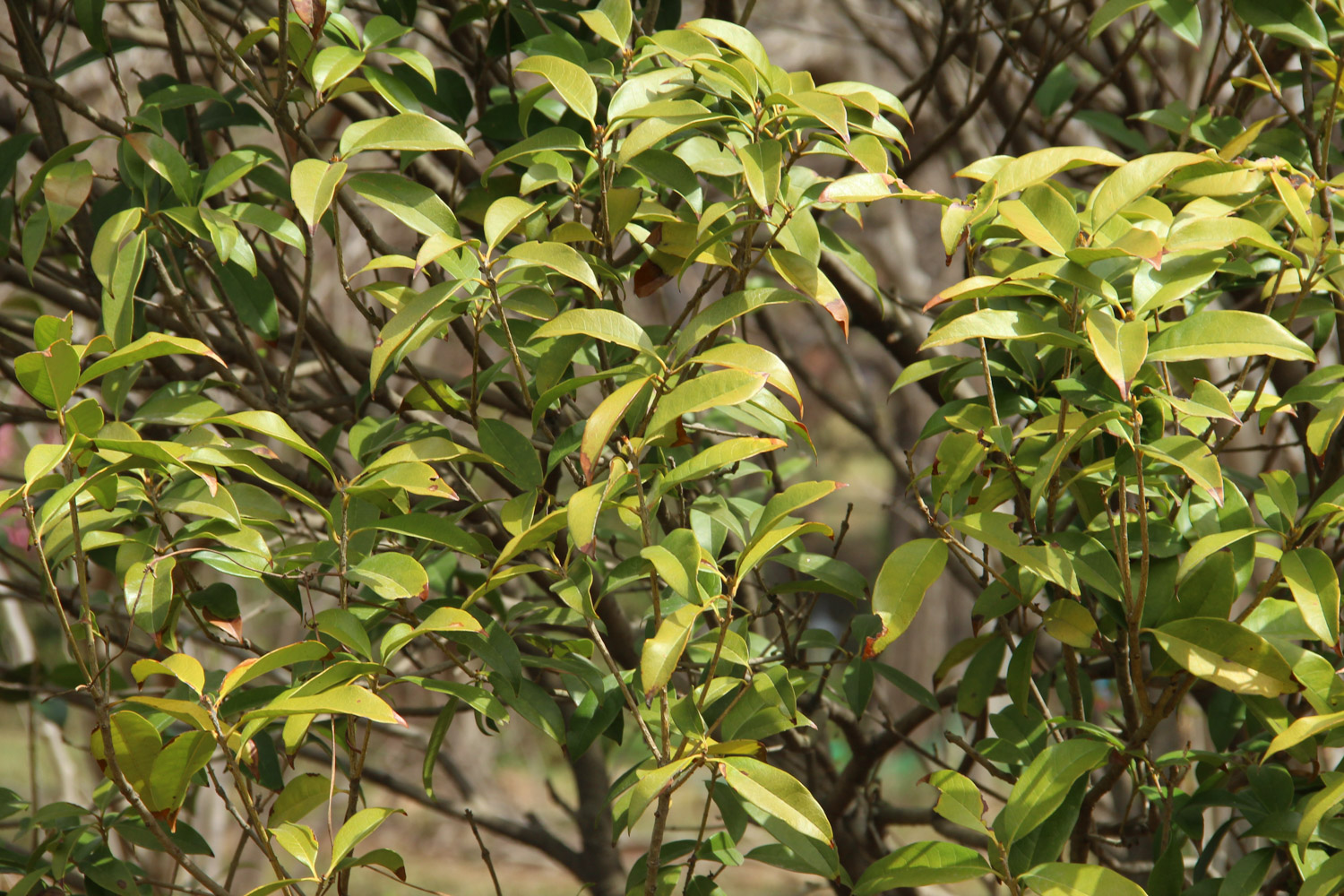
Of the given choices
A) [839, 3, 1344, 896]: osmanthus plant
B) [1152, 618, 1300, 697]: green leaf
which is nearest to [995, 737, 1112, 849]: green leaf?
[839, 3, 1344, 896]: osmanthus plant

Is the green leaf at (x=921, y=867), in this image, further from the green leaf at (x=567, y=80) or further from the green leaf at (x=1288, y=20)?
the green leaf at (x=1288, y=20)

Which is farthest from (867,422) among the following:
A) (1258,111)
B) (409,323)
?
(409,323)

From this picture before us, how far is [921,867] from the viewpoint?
2.90 ft

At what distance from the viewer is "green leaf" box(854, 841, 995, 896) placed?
0.86 meters

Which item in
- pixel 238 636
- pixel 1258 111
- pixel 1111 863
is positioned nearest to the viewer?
pixel 238 636

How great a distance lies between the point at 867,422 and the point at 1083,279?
130 centimetres

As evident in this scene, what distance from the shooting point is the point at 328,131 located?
88.4 inches

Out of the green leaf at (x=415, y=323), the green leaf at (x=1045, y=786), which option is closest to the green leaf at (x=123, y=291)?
the green leaf at (x=415, y=323)

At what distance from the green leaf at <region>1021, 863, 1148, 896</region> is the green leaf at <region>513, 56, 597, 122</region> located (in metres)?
0.69

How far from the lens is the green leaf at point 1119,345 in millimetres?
736

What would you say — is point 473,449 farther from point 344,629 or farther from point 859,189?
point 859,189

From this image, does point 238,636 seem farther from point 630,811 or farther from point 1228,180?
point 1228,180

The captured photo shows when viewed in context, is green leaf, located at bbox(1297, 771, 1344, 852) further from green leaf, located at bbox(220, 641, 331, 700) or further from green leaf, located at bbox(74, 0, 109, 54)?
green leaf, located at bbox(74, 0, 109, 54)

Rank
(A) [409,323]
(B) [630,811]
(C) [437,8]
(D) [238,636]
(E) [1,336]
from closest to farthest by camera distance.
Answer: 1. (B) [630,811]
2. (A) [409,323]
3. (D) [238,636]
4. (E) [1,336]
5. (C) [437,8]
